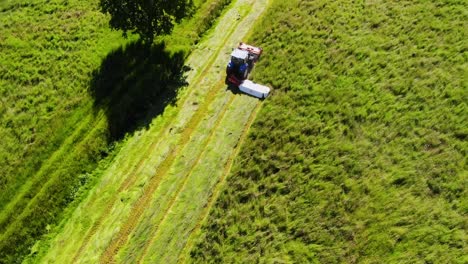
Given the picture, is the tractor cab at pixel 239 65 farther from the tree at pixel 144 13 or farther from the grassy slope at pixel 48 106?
the tree at pixel 144 13

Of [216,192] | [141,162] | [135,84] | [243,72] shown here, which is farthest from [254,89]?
[141,162]

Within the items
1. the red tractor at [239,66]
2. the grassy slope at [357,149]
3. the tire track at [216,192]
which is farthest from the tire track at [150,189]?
the grassy slope at [357,149]

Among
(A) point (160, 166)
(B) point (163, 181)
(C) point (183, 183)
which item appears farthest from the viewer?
(A) point (160, 166)

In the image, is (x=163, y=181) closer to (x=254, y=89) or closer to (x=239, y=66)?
(x=254, y=89)

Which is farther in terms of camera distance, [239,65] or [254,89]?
[239,65]

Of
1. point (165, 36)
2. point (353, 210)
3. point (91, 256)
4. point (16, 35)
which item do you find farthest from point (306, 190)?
point (16, 35)

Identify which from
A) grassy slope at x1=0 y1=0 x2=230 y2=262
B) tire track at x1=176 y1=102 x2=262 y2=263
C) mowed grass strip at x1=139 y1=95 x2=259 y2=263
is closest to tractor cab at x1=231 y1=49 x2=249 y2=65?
mowed grass strip at x1=139 y1=95 x2=259 y2=263

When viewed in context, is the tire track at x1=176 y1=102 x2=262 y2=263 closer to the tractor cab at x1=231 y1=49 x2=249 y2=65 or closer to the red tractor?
the red tractor
